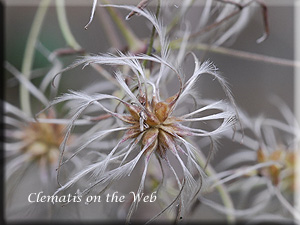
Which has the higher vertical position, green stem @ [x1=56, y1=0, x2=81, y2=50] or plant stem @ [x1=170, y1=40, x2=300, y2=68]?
green stem @ [x1=56, y1=0, x2=81, y2=50]

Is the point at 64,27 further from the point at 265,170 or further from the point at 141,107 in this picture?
the point at 265,170

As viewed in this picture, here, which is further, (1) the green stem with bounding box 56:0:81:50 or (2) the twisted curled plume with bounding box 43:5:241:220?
(1) the green stem with bounding box 56:0:81:50

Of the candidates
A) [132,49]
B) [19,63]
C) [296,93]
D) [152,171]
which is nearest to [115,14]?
[132,49]

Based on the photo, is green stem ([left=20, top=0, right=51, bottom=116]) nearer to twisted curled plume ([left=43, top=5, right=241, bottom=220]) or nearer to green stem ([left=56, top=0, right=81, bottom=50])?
green stem ([left=56, top=0, right=81, bottom=50])

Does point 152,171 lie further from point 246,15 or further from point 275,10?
point 275,10

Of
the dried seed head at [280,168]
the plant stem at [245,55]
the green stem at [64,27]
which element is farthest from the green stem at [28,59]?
the dried seed head at [280,168]

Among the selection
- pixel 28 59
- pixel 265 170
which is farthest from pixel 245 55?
pixel 28 59

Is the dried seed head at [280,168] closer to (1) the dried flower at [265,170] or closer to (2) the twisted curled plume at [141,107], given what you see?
(1) the dried flower at [265,170]

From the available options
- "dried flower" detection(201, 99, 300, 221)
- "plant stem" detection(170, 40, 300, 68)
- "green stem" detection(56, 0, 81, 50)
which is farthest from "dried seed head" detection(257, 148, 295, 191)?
"green stem" detection(56, 0, 81, 50)

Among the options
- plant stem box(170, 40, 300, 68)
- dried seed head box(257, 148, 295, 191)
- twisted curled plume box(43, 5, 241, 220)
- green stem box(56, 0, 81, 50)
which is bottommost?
dried seed head box(257, 148, 295, 191)
